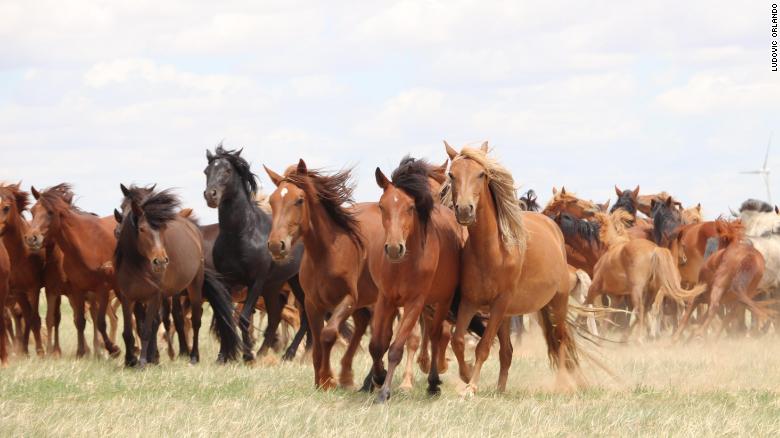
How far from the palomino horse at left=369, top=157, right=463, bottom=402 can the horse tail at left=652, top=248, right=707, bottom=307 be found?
8.85 m

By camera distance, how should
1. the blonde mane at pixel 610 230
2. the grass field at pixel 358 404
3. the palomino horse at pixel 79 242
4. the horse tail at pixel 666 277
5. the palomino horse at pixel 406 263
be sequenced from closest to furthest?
the grass field at pixel 358 404
the palomino horse at pixel 406 263
the palomino horse at pixel 79 242
the horse tail at pixel 666 277
the blonde mane at pixel 610 230

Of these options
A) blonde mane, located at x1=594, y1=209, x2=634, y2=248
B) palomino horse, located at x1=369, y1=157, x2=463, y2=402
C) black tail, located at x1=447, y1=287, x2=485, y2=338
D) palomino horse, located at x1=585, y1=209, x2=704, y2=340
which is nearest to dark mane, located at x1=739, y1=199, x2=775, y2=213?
blonde mane, located at x1=594, y1=209, x2=634, y2=248

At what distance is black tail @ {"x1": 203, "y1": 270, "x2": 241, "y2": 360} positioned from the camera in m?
14.5

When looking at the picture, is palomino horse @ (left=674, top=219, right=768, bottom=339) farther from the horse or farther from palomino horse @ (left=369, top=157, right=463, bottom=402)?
palomino horse @ (left=369, top=157, right=463, bottom=402)

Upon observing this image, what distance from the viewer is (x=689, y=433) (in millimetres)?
8227

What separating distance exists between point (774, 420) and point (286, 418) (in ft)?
11.0

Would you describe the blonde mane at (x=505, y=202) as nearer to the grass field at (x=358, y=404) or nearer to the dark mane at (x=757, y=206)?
the grass field at (x=358, y=404)

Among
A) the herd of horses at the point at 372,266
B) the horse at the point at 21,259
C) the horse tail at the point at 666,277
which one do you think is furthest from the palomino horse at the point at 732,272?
the horse at the point at 21,259

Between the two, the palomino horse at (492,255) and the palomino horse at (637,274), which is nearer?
the palomino horse at (492,255)

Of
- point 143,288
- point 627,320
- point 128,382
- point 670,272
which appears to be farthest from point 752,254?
point 128,382

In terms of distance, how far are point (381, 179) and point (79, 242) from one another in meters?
5.49

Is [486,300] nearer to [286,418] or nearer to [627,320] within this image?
[286,418]

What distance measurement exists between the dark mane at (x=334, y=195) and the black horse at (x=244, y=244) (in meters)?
4.02

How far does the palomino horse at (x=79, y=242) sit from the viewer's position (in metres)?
13.8
